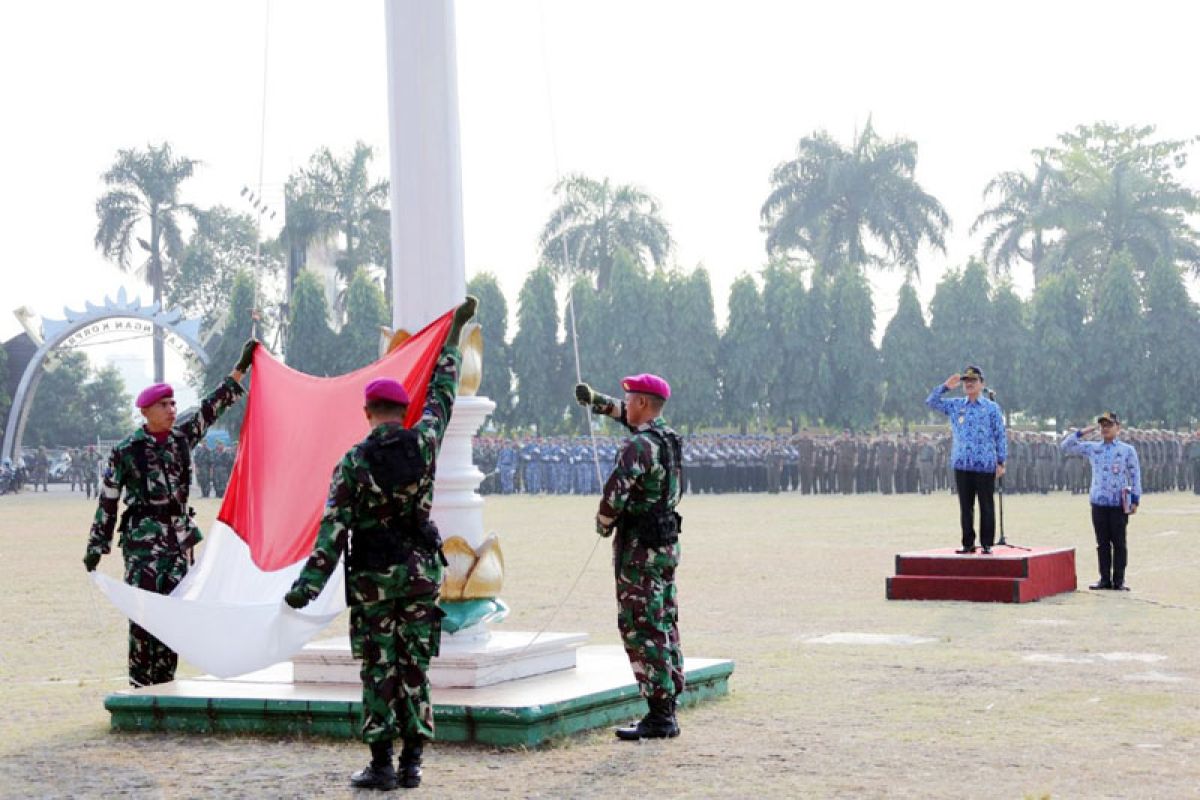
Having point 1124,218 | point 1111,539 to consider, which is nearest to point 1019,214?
point 1124,218

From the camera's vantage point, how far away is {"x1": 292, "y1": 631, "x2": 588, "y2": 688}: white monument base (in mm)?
8305

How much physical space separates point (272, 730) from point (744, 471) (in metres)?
35.3

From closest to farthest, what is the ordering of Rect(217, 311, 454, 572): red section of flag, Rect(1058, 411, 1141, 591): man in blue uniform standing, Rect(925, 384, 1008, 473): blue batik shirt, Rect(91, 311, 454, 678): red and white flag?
Rect(91, 311, 454, 678): red and white flag < Rect(217, 311, 454, 572): red section of flag < Rect(925, 384, 1008, 473): blue batik shirt < Rect(1058, 411, 1141, 591): man in blue uniform standing

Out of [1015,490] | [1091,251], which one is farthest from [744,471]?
[1091,251]

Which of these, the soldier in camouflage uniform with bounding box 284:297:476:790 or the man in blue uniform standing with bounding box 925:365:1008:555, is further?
the man in blue uniform standing with bounding box 925:365:1008:555

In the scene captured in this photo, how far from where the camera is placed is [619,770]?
727 centimetres

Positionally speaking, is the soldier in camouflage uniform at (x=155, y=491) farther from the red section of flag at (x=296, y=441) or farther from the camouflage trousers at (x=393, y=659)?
the camouflage trousers at (x=393, y=659)

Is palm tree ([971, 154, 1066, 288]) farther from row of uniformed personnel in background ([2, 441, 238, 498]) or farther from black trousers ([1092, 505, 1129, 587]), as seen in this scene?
black trousers ([1092, 505, 1129, 587])

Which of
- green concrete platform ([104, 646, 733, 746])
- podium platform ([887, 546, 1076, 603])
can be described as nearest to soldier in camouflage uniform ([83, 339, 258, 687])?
green concrete platform ([104, 646, 733, 746])

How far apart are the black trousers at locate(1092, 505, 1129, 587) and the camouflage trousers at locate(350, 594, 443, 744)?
32.5ft

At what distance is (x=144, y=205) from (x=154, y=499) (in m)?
60.9

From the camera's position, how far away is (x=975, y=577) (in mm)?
14633

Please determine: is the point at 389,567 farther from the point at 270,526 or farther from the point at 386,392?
the point at 270,526


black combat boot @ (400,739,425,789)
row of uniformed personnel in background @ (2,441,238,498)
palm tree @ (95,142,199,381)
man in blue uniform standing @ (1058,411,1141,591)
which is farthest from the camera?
palm tree @ (95,142,199,381)
